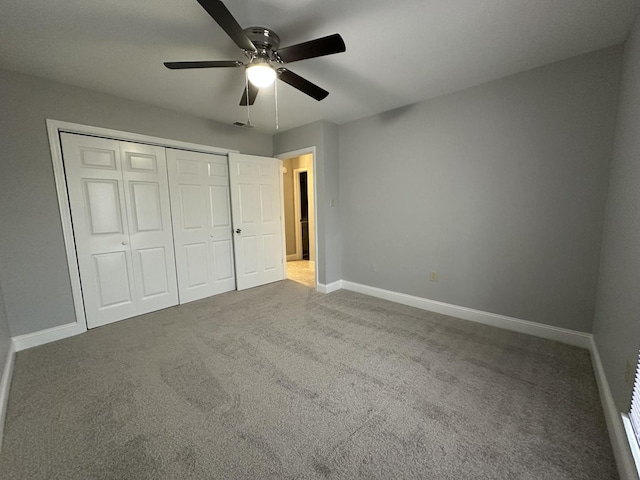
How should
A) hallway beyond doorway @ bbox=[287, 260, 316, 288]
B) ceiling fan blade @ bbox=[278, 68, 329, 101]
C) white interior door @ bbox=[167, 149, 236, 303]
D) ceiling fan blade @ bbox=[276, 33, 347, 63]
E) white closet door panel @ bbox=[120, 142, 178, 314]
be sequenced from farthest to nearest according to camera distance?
hallway beyond doorway @ bbox=[287, 260, 316, 288] < white interior door @ bbox=[167, 149, 236, 303] < white closet door panel @ bbox=[120, 142, 178, 314] < ceiling fan blade @ bbox=[278, 68, 329, 101] < ceiling fan blade @ bbox=[276, 33, 347, 63]

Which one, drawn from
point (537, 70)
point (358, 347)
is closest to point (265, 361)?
point (358, 347)

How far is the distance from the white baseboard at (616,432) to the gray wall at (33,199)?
414 centimetres

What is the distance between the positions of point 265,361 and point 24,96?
10.4 feet

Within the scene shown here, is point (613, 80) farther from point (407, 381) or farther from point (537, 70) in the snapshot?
point (407, 381)

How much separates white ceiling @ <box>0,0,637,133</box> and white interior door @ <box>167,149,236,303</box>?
0.93 m

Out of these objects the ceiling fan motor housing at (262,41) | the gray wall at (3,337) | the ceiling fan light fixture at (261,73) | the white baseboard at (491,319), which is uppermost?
the ceiling fan motor housing at (262,41)

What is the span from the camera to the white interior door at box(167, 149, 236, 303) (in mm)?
3293

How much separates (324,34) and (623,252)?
7.87ft

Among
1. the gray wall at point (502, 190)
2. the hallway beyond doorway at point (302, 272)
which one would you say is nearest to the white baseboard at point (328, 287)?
the hallway beyond doorway at point (302, 272)

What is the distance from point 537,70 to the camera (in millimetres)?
2240

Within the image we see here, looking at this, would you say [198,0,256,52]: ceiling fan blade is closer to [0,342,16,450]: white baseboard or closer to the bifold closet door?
the bifold closet door

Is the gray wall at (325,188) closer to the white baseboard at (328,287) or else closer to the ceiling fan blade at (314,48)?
the white baseboard at (328,287)

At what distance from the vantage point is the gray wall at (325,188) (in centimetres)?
364

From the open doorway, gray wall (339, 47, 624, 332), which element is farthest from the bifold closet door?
the open doorway
